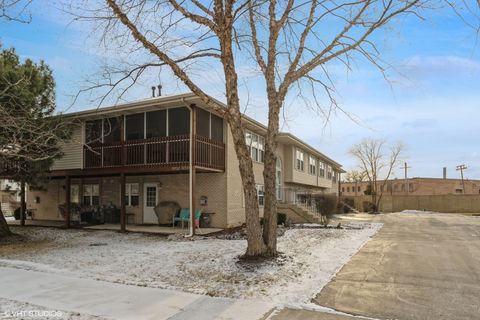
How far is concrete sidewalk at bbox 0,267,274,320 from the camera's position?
610cm

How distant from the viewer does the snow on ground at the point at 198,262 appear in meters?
7.71

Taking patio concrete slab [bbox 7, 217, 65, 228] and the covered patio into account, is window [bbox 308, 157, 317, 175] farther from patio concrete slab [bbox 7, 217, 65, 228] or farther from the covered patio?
patio concrete slab [bbox 7, 217, 65, 228]

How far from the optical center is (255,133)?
69.7ft

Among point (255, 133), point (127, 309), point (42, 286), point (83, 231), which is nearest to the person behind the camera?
point (127, 309)

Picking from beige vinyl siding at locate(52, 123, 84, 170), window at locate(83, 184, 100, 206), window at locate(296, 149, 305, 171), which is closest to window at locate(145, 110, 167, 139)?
beige vinyl siding at locate(52, 123, 84, 170)

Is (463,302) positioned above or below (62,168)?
below

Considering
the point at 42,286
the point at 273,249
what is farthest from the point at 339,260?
the point at 42,286

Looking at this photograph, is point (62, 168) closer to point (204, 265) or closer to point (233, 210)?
point (233, 210)

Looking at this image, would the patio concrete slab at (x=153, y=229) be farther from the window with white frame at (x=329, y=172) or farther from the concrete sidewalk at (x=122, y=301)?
the window with white frame at (x=329, y=172)

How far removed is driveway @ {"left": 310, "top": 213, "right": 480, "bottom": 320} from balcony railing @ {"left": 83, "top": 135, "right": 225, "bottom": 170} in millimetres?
6950

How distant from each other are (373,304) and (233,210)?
11578 millimetres

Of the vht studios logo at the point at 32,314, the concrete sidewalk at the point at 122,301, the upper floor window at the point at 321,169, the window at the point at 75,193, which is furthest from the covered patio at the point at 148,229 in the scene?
the upper floor window at the point at 321,169

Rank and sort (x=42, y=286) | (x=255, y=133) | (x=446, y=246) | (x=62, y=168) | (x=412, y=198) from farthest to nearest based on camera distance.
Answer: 1. (x=412, y=198)
2. (x=255, y=133)
3. (x=62, y=168)
4. (x=446, y=246)
5. (x=42, y=286)

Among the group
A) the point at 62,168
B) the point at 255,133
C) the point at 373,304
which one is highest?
the point at 255,133
